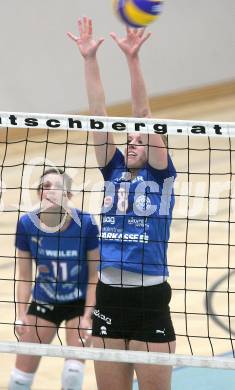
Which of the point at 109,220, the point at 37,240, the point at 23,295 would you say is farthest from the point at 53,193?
the point at 109,220

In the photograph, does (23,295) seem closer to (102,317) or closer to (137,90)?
(102,317)

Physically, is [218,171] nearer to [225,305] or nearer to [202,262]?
[202,262]

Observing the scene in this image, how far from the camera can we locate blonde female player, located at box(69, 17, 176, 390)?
5027 mm

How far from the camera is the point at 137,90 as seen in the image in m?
5.04

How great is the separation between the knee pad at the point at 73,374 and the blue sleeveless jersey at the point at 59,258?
436 millimetres

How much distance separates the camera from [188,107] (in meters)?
12.7

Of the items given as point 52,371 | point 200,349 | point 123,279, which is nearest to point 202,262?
point 200,349

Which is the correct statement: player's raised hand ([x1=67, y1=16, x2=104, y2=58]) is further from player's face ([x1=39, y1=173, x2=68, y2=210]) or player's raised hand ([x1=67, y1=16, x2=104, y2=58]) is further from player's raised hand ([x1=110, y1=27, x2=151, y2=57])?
player's face ([x1=39, y1=173, x2=68, y2=210])

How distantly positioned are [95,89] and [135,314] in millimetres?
1383

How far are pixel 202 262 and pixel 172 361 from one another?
150 inches

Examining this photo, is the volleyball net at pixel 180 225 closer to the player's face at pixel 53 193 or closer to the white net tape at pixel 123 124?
Answer: the white net tape at pixel 123 124

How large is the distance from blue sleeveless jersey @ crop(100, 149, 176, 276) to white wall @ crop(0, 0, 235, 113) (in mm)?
6862

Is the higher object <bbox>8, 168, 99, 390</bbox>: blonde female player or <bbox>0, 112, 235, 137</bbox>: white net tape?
<bbox>0, 112, 235, 137</bbox>: white net tape

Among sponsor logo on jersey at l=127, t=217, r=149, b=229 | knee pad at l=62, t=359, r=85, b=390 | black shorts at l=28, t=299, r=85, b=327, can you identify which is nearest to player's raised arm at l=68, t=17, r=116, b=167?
sponsor logo on jersey at l=127, t=217, r=149, b=229
